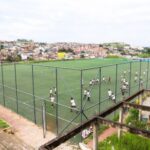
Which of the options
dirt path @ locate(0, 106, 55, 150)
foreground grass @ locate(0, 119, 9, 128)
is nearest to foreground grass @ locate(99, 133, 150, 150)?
dirt path @ locate(0, 106, 55, 150)

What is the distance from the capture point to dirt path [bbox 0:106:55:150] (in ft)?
34.8

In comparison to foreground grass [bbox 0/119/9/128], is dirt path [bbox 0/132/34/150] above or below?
below

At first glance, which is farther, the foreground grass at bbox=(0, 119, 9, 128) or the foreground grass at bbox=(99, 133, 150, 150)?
the foreground grass at bbox=(0, 119, 9, 128)

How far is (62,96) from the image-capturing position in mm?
22719

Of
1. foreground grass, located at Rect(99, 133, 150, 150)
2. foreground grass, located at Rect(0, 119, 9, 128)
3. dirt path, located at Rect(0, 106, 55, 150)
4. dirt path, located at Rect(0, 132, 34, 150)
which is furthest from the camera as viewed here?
foreground grass, located at Rect(0, 119, 9, 128)

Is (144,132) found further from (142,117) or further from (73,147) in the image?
(142,117)

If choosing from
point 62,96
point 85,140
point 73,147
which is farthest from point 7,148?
point 62,96

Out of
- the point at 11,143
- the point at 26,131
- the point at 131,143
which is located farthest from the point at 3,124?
the point at 131,143

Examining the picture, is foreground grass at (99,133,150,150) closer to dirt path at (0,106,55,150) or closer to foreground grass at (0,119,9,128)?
dirt path at (0,106,55,150)

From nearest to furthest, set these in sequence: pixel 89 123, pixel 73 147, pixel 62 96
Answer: pixel 89 123 < pixel 73 147 < pixel 62 96

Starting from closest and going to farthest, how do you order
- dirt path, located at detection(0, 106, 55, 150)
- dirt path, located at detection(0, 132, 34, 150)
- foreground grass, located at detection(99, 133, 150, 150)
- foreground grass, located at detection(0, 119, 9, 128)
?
foreground grass, located at detection(99, 133, 150, 150) → dirt path, located at detection(0, 132, 34, 150) → dirt path, located at detection(0, 106, 55, 150) → foreground grass, located at detection(0, 119, 9, 128)

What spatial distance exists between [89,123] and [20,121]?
9.28m

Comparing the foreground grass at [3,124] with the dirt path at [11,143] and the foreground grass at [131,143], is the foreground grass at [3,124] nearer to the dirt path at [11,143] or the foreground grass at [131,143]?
the dirt path at [11,143]

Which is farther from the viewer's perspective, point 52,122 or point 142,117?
point 52,122
